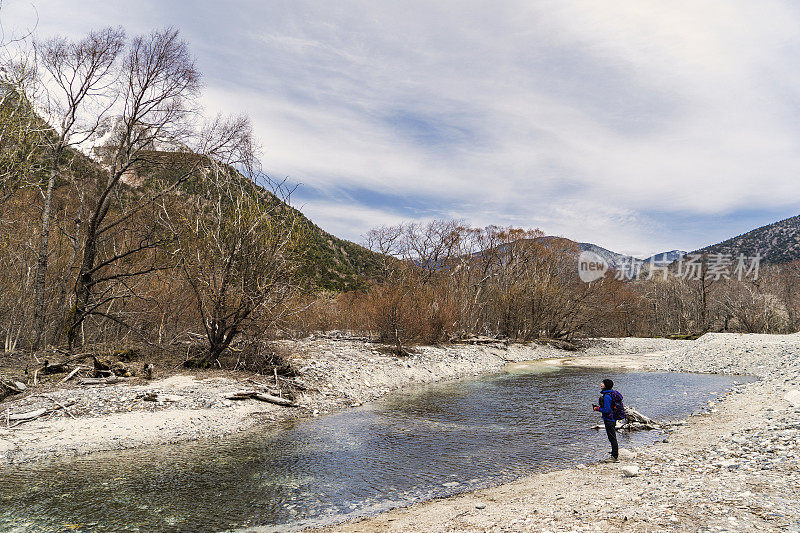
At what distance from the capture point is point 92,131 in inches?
727

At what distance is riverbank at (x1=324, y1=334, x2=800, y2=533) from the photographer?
564 centimetres

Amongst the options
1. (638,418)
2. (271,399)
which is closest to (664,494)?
(638,418)

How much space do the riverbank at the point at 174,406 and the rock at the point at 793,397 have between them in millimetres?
15093

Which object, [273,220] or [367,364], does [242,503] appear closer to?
[273,220]

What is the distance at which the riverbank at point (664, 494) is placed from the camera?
18.5 feet

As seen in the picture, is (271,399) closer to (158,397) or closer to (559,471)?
(158,397)

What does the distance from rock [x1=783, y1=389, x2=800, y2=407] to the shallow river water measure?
2873 millimetres

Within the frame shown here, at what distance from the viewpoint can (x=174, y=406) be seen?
13.1m

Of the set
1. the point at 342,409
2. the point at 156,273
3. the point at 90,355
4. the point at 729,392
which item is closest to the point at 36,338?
the point at 90,355

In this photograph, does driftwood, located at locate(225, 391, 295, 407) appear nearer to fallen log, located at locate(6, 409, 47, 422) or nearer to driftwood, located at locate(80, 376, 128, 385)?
driftwood, located at locate(80, 376, 128, 385)

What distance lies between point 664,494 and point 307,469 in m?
7.02

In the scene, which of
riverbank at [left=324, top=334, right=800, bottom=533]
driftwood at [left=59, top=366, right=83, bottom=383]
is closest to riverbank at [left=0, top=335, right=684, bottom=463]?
driftwood at [left=59, top=366, right=83, bottom=383]

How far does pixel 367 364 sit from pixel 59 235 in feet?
56.7

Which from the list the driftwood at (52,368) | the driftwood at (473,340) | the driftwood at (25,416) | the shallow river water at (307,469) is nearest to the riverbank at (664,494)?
the shallow river water at (307,469)
